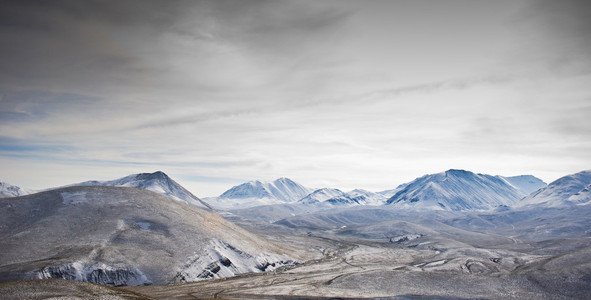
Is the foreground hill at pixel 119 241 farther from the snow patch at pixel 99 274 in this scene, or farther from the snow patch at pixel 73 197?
the snow patch at pixel 73 197

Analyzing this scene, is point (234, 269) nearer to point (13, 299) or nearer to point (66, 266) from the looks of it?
point (66, 266)

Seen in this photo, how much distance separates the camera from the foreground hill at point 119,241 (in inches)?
3086

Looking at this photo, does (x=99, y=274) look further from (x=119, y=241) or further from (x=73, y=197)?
(x=73, y=197)

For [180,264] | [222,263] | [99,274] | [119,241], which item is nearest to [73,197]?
[119,241]

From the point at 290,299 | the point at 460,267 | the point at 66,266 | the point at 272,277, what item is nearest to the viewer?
the point at 290,299

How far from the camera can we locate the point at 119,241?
94438 mm

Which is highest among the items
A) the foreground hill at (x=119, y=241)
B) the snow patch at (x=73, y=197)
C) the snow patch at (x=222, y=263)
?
the snow patch at (x=73, y=197)

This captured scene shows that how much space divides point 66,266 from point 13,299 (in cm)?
3557

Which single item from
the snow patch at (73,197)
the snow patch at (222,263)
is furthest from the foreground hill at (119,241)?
the snow patch at (73,197)

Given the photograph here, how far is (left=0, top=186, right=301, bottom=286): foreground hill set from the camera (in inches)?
3086

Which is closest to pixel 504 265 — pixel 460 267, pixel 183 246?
pixel 460 267

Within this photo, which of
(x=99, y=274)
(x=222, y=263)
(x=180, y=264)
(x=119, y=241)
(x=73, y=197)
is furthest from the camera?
(x=73, y=197)

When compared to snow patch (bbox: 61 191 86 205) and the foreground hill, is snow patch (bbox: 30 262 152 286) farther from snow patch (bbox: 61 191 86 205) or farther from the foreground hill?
snow patch (bbox: 61 191 86 205)

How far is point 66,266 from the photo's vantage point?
74.7 m
